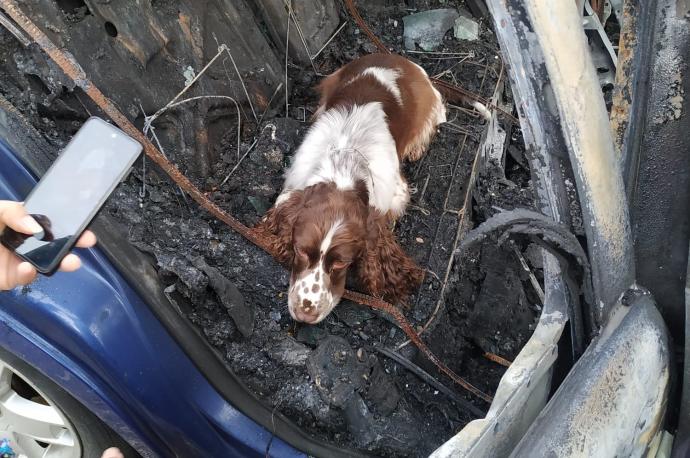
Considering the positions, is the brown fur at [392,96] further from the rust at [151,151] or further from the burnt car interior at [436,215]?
the rust at [151,151]

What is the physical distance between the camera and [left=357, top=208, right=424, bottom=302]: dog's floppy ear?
324 centimetres

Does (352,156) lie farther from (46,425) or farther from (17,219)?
(17,219)

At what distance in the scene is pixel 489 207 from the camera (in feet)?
11.8

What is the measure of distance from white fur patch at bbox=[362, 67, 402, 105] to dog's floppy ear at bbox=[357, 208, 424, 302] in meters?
0.98

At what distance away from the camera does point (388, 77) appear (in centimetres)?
404

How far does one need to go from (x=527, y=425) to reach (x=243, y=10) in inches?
112

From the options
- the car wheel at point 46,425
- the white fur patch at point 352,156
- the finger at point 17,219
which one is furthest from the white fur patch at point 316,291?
the finger at point 17,219

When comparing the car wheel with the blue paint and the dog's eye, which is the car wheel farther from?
the dog's eye

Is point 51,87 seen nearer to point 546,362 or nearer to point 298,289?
point 298,289

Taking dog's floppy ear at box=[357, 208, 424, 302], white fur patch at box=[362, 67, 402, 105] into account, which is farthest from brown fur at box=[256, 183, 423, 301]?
white fur patch at box=[362, 67, 402, 105]

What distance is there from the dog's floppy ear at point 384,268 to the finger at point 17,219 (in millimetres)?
→ 1918

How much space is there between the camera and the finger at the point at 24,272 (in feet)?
5.39

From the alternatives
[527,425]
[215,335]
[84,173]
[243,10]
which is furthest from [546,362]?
[243,10]

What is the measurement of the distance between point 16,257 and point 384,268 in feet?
6.25
